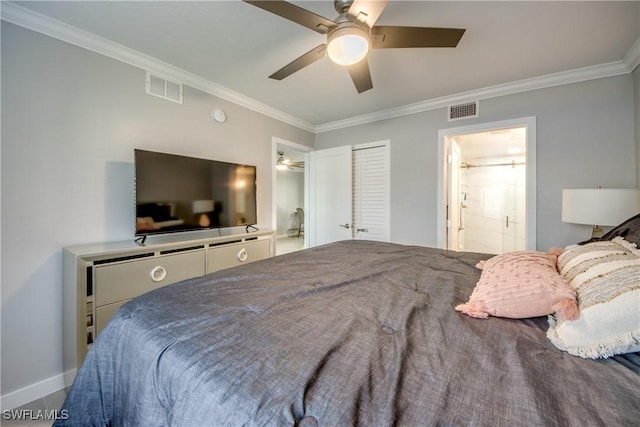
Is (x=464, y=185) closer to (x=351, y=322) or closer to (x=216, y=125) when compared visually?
(x=216, y=125)

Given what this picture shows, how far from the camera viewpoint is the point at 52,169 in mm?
1705

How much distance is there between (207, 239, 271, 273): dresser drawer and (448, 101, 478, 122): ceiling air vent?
261 centimetres

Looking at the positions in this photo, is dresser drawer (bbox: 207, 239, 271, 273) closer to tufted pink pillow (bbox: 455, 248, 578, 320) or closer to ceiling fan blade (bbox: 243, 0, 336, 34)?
ceiling fan blade (bbox: 243, 0, 336, 34)

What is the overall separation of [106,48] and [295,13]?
5.48 feet

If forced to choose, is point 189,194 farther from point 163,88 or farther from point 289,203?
point 289,203

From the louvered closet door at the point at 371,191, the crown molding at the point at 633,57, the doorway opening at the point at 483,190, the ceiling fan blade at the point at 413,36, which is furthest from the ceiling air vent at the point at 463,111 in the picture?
the ceiling fan blade at the point at 413,36

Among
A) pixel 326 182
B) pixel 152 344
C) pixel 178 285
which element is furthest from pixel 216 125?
pixel 152 344

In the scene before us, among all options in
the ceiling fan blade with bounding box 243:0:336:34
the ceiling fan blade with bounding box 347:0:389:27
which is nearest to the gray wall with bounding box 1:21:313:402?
the ceiling fan blade with bounding box 243:0:336:34

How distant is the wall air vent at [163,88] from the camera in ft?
7.13

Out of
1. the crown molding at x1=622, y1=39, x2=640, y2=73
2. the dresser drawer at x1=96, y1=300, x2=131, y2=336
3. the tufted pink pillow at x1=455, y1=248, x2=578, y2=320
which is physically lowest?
the dresser drawer at x1=96, y1=300, x2=131, y2=336

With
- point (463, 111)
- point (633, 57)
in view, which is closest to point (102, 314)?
point (463, 111)

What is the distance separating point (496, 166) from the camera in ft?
16.0

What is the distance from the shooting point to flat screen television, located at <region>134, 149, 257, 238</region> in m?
1.95

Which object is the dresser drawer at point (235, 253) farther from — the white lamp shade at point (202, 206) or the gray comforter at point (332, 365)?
the gray comforter at point (332, 365)
